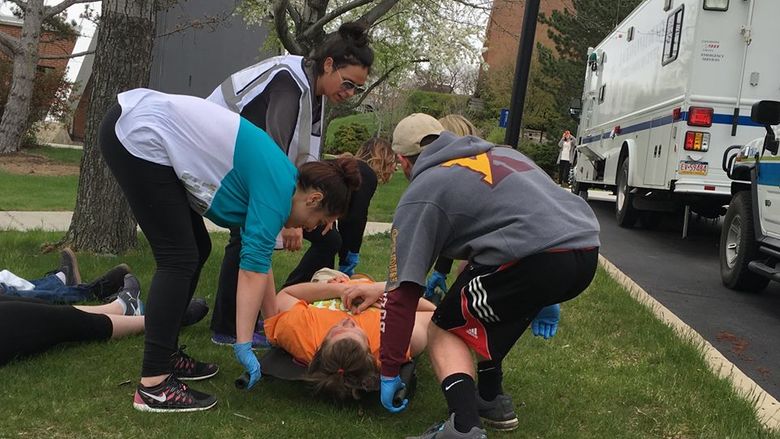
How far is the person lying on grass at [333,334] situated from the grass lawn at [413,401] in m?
0.16

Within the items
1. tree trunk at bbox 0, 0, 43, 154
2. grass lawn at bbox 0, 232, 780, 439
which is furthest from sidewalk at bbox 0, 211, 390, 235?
tree trunk at bbox 0, 0, 43, 154

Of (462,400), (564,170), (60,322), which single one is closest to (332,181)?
(462,400)

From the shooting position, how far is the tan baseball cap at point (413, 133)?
297 cm

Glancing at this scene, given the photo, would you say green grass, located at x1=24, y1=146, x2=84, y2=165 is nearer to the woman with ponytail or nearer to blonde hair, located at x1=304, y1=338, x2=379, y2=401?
the woman with ponytail

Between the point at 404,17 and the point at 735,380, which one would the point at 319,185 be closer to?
the point at 735,380

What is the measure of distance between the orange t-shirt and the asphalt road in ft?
7.08

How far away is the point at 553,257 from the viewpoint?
2.61 metres

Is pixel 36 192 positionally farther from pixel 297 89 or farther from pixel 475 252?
pixel 475 252

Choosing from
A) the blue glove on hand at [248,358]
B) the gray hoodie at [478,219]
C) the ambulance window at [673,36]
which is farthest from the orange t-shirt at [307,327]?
the ambulance window at [673,36]

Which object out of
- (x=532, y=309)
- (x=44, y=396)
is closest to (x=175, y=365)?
(x=44, y=396)

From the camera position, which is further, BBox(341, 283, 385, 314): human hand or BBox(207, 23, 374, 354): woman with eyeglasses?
BBox(341, 283, 385, 314): human hand

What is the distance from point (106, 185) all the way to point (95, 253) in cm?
56

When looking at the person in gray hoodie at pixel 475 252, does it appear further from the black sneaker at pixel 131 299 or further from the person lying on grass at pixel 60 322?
the black sneaker at pixel 131 299

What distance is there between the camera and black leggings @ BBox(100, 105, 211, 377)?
9.59 feet
